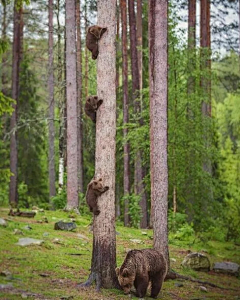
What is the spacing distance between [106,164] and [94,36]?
2428 millimetres

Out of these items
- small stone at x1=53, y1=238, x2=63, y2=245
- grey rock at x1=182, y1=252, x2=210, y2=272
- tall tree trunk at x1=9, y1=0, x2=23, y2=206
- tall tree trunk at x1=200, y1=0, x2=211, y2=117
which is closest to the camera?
small stone at x1=53, y1=238, x2=63, y2=245

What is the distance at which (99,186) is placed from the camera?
30.6 ft

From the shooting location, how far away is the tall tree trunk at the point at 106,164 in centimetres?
944

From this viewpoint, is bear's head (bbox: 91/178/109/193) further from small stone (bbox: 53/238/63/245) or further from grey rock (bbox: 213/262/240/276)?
grey rock (bbox: 213/262/240/276)

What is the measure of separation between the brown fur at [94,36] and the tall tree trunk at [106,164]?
0.09 meters

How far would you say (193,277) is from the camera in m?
12.7

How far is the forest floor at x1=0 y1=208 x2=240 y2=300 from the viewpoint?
873 centimetres

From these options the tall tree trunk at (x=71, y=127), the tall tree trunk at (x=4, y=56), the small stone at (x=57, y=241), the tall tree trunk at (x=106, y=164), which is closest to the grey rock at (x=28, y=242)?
the small stone at (x=57, y=241)

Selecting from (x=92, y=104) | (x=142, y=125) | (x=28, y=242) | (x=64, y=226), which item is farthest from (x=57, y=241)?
(x=142, y=125)

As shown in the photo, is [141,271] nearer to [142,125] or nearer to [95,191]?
[95,191]

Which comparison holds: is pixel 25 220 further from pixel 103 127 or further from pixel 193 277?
pixel 103 127

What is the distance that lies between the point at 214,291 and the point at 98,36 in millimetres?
6400

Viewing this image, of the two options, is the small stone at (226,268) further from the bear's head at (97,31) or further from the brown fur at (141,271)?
the bear's head at (97,31)

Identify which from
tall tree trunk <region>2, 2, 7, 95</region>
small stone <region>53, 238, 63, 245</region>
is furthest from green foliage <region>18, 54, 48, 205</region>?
small stone <region>53, 238, 63, 245</region>
